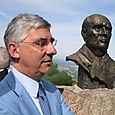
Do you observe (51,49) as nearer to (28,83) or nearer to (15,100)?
(28,83)

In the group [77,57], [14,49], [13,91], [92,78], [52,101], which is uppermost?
[14,49]

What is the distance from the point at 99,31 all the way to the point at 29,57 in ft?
11.7

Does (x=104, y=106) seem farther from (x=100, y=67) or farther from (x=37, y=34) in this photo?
(x=37, y=34)

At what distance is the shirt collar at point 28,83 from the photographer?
1.64 m

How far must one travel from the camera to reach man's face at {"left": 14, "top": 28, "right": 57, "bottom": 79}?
163 centimetres

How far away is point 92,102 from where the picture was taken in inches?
198

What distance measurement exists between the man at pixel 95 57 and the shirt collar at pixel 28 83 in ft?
11.6

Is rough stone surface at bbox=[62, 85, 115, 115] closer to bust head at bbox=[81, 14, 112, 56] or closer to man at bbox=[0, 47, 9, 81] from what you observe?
bust head at bbox=[81, 14, 112, 56]

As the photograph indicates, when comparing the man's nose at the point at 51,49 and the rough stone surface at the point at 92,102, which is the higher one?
the man's nose at the point at 51,49

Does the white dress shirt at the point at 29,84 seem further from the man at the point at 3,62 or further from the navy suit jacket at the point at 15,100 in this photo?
the man at the point at 3,62

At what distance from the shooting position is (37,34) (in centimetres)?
163

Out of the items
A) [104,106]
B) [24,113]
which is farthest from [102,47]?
[24,113]

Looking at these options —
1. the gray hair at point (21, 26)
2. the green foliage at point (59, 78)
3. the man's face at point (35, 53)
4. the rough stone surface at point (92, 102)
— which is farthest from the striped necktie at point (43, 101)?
the green foliage at point (59, 78)

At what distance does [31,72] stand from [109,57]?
3980mm
